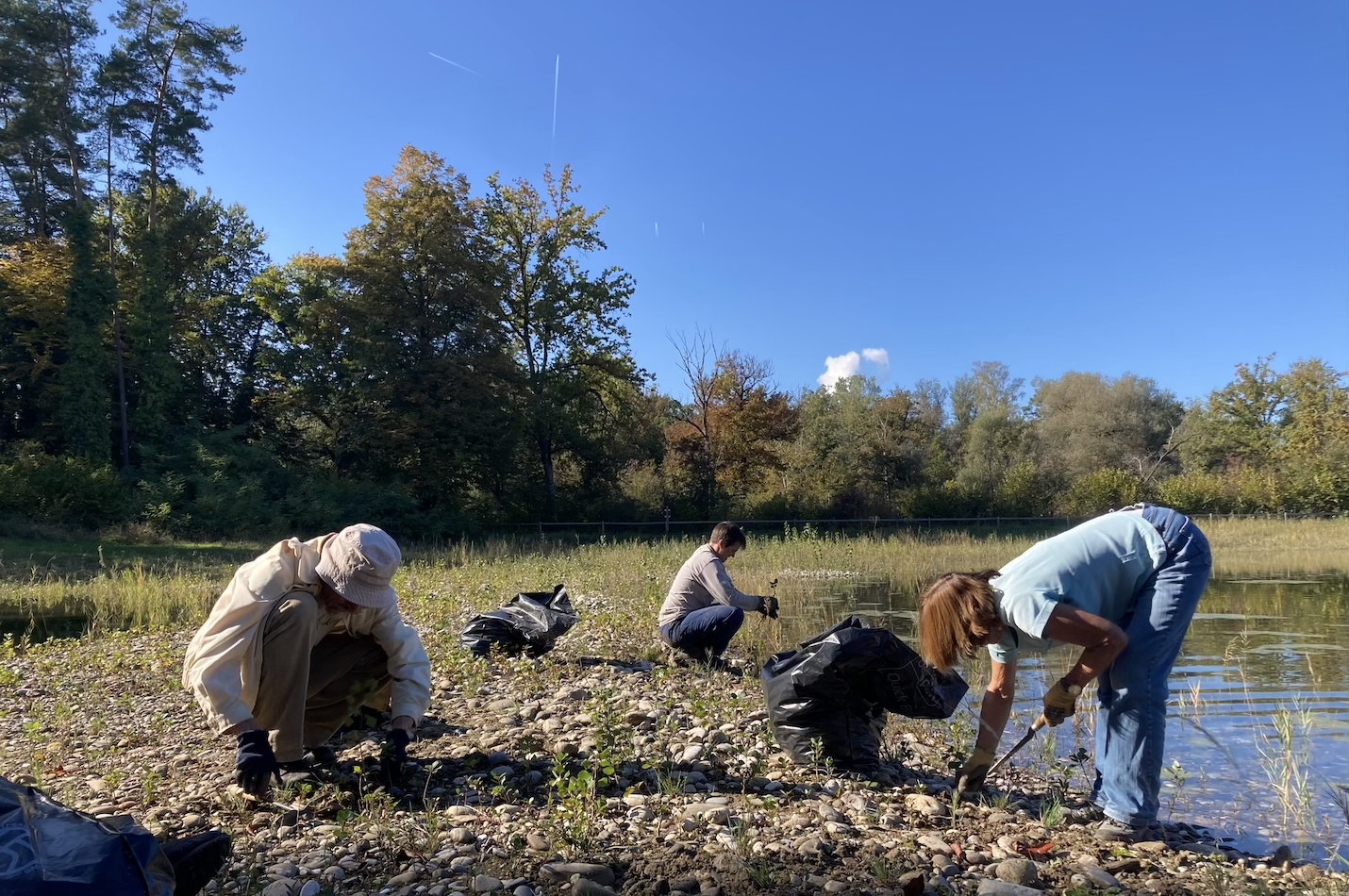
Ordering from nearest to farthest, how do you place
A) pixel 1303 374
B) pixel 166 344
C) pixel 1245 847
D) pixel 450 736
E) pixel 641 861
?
pixel 641 861
pixel 1245 847
pixel 450 736
pixel 166 344
pixel 1303 374

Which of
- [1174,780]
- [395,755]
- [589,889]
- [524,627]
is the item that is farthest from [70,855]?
[524,627]

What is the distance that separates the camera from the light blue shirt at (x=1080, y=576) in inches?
128

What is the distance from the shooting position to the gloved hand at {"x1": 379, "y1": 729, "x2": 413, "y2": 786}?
12.1 ft

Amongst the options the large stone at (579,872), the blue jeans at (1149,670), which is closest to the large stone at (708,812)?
the large stone at (579,872)

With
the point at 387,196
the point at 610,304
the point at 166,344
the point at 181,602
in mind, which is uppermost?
the point at 387,196

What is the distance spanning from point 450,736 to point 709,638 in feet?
7.06

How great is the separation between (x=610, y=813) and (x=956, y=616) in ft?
5.50

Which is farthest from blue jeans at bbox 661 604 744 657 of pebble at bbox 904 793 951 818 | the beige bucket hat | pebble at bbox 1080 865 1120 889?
pebble at bbox 1080 865 1120 889

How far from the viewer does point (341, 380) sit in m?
26.3

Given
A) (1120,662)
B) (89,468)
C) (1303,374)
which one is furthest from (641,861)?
(1303,374)

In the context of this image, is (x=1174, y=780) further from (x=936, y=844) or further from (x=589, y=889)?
(x=589, y=889)

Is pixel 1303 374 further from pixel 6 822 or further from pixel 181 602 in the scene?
pixel 6 822

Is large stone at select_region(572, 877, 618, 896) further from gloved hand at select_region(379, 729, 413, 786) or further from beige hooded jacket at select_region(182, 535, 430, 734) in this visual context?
beige hooded jacket at select_region(182, 535, 430, 734)

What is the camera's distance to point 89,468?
22766mm
